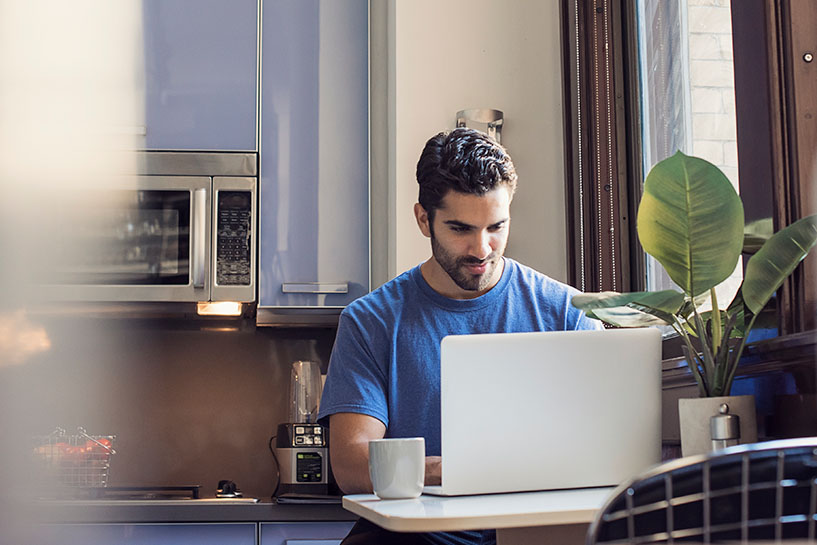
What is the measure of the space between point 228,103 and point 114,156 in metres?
0.35

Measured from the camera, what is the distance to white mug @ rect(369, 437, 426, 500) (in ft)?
4.03

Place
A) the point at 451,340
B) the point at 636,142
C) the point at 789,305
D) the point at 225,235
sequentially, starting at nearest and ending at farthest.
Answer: the point at 451,340
the point at 789,305
the point at 636,142
the point at 225,235

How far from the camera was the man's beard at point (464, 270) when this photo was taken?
1.77 m

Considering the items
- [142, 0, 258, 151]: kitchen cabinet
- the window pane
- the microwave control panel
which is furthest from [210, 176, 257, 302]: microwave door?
the window pane

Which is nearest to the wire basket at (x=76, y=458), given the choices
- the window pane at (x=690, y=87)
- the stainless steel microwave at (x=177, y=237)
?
the stainless steel microwave at (x=177, y=237)

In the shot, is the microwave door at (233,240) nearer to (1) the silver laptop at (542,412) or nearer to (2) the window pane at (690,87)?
(2) the window pane at (690,87)

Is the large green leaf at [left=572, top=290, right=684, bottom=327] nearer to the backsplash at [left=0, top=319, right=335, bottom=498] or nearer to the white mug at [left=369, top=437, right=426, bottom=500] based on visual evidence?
the white mug at [left=369, top=437, right=426, bottom=500]

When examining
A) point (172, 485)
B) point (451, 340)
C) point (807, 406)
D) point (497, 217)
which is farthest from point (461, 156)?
point (172, 485)

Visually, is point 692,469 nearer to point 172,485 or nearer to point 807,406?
point 807,406

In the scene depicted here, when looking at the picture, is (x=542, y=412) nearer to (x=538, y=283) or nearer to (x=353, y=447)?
(x=353, y=447)

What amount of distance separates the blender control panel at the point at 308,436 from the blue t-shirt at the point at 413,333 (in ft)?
2.28

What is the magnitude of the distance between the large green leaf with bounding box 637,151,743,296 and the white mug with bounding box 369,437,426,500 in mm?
418

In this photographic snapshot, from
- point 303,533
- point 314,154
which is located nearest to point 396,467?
point 303,533

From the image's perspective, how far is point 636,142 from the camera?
227 cm
